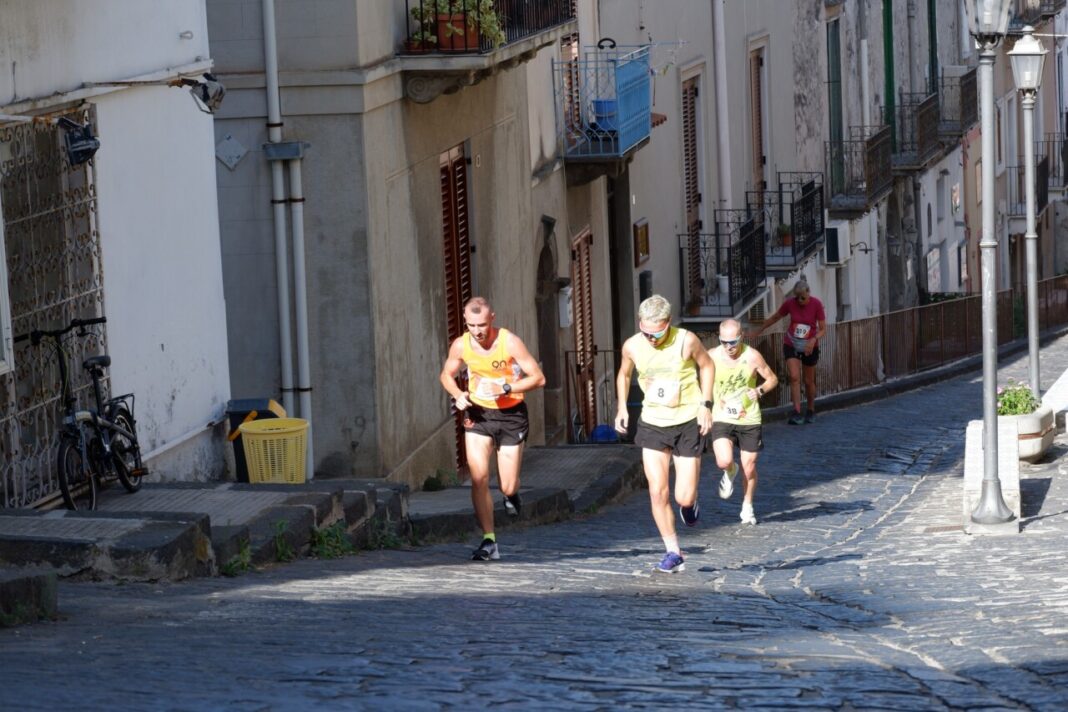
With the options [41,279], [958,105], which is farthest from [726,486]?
[958,105]

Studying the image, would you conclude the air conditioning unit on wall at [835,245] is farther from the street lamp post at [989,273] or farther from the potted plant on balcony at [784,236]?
the street lamp post at [989,273]

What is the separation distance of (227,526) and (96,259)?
2.04m

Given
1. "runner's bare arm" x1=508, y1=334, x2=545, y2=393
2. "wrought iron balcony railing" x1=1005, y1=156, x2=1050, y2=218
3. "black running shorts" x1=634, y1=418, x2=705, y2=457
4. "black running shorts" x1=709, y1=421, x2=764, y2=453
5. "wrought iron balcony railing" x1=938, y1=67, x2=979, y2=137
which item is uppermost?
"wrought iron balcony railing" x1=938, y1=67, x2=979, y2=137

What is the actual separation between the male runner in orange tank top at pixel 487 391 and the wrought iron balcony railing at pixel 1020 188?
33.7m

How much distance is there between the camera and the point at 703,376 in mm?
10992

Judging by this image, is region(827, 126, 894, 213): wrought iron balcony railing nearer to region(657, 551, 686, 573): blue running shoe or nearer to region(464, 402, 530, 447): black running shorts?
region(464, 402, 530, 447): black running shorts

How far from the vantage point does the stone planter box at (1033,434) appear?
14.6m

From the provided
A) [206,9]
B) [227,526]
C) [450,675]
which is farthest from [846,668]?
[206,9]

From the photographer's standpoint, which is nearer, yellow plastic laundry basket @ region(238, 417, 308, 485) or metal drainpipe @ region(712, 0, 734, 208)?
yellow plastic laundry basket @ region(238, 417, 308, 485)

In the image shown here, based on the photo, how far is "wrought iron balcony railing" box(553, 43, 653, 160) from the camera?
20219 millimetres

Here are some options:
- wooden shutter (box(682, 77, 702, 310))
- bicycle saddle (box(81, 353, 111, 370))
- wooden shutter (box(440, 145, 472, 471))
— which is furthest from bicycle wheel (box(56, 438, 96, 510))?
wooden shutter (box(682, 77, 702, 310))

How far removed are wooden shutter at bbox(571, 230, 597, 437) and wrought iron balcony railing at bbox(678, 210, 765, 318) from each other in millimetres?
2942

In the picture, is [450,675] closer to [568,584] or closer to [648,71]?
[568,584]

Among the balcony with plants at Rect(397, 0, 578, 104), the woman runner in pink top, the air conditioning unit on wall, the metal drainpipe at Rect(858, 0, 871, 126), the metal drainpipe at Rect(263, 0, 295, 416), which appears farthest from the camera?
the metal drainpipe at Rect(858, 0, 871, 126)
